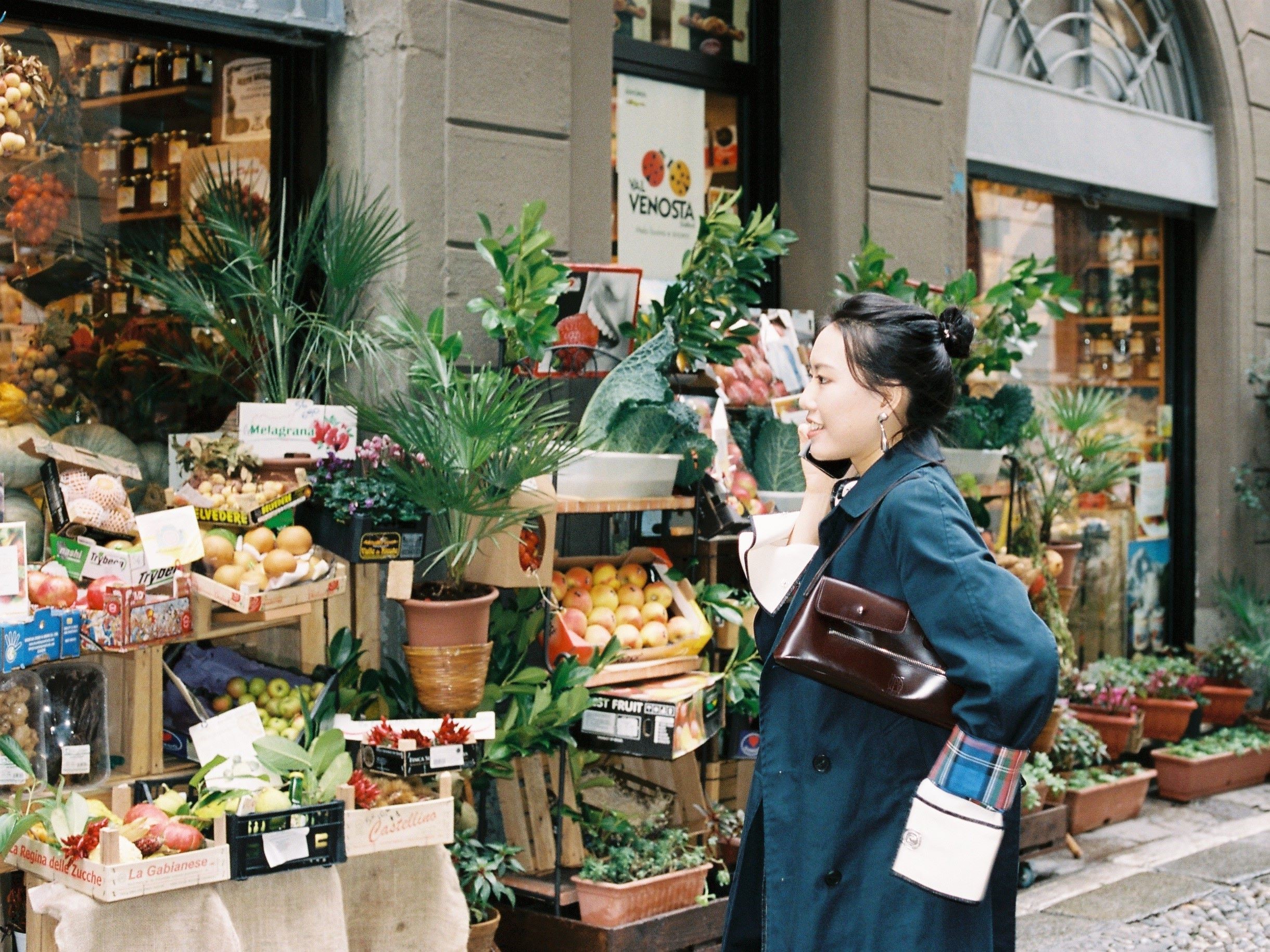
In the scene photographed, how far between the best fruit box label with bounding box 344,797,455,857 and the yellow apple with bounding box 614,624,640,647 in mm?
919

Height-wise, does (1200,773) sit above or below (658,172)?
below

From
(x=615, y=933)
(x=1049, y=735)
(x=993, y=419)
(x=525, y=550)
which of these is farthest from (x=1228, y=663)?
(x=525, y=550)

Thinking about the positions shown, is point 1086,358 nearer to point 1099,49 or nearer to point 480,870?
point 1099,49

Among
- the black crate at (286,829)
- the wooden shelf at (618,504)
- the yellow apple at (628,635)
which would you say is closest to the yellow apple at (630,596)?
the yellow apple at (628,635)

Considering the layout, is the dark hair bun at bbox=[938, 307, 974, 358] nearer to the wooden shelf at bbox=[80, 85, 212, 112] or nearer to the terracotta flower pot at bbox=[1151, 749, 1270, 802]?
the wooden shelf at bbox=[80, 85, 212, 112]

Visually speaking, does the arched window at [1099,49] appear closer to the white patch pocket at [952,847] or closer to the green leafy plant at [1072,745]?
the green leafy plant at [1072,745]

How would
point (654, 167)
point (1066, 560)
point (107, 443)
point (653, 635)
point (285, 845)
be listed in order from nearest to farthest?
point (285, 845) < point (107, 443) < point (653, 635) < point (654, 167) < point (1066, 560)

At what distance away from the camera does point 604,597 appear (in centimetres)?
475

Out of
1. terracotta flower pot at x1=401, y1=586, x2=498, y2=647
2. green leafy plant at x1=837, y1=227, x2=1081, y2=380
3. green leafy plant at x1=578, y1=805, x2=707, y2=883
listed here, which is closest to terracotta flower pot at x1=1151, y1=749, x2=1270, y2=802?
green leafy plant at x1=837, y1=227, x2=1081, y2=380

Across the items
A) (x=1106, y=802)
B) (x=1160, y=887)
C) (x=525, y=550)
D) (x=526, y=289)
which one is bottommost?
(x=1160, y=887)

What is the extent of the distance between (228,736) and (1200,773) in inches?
212

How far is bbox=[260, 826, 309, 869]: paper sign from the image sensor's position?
3.50 metres

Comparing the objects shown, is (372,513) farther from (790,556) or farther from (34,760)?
(790,556)

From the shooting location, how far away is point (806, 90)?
6.56m
